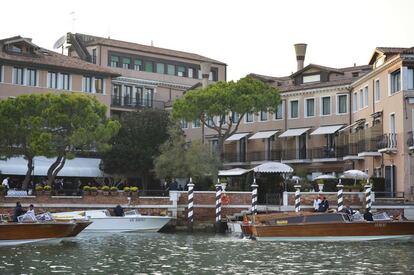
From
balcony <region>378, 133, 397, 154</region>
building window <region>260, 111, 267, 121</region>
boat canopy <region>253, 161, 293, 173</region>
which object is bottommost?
boat canopy <region>253, 161, 293, 173</region>

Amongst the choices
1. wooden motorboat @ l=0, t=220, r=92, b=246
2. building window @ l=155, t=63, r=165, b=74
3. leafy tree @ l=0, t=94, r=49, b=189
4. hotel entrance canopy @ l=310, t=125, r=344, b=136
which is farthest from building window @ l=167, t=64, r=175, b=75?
wooden motorboat @ l=0, t=220, r=92, b=246

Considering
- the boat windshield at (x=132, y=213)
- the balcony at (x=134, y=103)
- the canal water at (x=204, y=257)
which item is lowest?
the canal water at (x=204, y=257)

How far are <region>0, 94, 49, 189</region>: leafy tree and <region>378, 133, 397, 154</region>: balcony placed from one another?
67.1ft

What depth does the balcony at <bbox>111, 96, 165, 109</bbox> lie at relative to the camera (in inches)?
2692

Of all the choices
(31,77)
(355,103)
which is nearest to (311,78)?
(355,103)

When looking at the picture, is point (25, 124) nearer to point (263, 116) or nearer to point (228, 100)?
point (228, 100)

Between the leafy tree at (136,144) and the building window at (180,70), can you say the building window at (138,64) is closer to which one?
the building window at (180,70)

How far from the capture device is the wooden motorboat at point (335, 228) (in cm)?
3694

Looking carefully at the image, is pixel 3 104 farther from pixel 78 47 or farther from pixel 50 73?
pixel 78 47

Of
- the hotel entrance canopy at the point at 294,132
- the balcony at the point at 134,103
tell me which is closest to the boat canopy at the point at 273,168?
the hotel entrance canopy at the point at 294,132

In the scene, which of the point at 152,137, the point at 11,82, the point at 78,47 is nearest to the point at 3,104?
the point at 11,82

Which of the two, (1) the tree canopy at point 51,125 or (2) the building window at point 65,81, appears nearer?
(1) the tree canopy at point 51,125

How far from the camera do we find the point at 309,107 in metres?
60.7

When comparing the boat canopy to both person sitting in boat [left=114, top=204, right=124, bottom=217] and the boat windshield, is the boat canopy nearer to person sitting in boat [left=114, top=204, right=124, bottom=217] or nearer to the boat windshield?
the boat windshield
